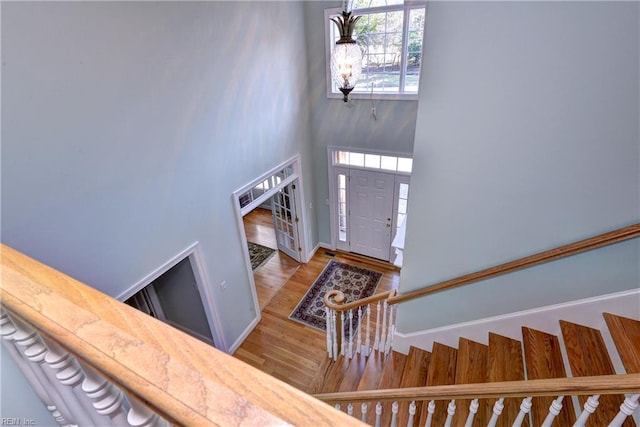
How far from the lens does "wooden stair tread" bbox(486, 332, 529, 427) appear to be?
6.45ft

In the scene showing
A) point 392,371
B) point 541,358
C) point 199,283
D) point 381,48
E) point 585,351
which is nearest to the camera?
point 585,351

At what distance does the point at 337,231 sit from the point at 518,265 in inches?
163

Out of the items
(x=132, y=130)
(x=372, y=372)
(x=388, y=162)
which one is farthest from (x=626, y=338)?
(x=388, y=162)

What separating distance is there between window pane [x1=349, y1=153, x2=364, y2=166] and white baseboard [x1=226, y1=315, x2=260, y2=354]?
2.87 meters

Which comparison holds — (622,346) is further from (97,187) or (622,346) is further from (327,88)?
(327,88)

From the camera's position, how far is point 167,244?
3.03 m

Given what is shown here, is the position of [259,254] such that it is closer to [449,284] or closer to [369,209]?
[369,209]

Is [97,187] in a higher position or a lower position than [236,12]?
lower

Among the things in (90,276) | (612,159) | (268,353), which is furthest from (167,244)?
(612,159)

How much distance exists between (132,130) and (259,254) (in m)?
3.90

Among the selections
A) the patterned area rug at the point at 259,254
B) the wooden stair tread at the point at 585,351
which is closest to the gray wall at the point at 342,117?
the patterned area rug at the point at 259,254

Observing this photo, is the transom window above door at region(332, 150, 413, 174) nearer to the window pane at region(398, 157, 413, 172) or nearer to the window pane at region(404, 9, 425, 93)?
the window pane at region(398, 157, 413, 172)

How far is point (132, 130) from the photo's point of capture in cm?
253

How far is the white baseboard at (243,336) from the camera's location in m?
4.16
